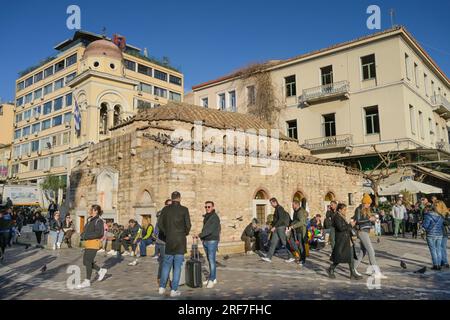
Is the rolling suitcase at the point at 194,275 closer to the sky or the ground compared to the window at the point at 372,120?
closer to the ground

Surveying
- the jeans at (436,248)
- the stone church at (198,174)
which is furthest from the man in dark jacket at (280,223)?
the jeans at (436,248)

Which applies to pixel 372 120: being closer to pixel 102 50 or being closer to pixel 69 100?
pixel 102 50

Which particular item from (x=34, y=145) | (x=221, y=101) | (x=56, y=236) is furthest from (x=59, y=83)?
(x=56, y=236)

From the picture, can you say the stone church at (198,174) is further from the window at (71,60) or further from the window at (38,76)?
the window at (38,76)

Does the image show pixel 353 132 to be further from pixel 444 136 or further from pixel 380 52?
pixel 444 136

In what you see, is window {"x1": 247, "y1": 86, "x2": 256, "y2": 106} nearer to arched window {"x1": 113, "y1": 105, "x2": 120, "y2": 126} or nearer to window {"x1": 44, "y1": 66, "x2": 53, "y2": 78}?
arched window {"x1": 113, "y1": 105, "x2": 120, "y2": 126}

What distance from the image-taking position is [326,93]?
84.0 ft

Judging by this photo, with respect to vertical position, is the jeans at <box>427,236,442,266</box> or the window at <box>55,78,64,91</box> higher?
the window at <box>55,78,64,91</box>

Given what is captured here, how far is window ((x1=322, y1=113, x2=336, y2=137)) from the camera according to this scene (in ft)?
85.6

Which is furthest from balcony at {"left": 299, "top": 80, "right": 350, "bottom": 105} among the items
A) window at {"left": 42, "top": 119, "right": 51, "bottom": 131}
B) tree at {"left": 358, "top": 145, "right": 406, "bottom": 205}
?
window at {"left": 42, "top": 119, "right": 51, "bottom": 131}

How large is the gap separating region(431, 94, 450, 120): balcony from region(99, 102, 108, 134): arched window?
2655 cm

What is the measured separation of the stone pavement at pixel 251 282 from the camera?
21.5 ft

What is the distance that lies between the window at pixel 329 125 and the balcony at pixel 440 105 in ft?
28.4
